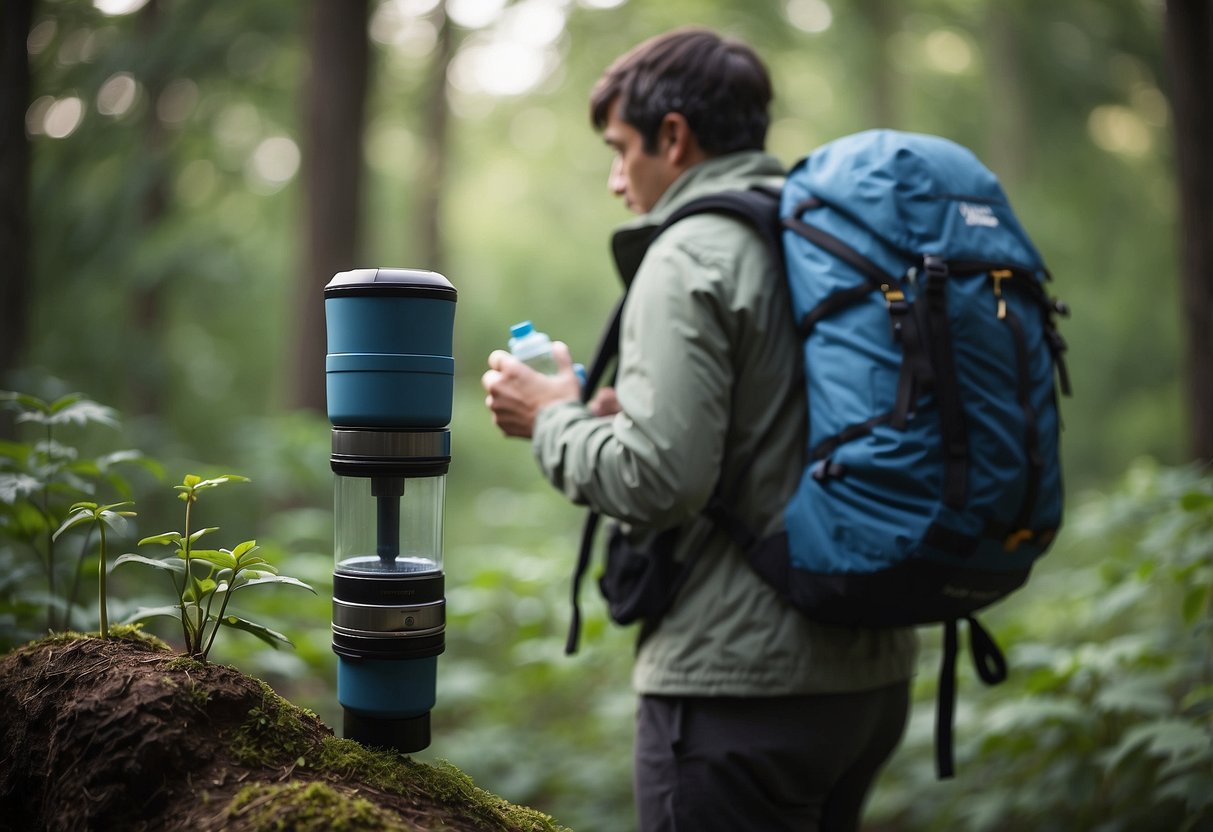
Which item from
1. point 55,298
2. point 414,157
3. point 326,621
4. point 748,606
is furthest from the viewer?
point 414,157

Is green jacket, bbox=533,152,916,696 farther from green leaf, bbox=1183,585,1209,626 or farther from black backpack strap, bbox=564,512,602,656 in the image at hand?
green leaf, bbox=1183,585,1209,626

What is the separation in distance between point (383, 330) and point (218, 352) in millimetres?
9522

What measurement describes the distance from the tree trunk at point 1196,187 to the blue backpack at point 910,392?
Answer: 9.78ft

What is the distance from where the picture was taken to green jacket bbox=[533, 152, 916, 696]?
1774 mm

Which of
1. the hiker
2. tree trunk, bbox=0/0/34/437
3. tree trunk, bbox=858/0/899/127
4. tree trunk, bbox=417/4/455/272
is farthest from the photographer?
tree trunk, bbox=417/4/455/272

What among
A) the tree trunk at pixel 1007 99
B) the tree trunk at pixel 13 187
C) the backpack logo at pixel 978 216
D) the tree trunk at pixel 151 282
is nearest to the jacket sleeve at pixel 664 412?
the backpack logo at pixel 978 216

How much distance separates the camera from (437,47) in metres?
10.4

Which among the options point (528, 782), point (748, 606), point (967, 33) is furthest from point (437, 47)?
point (748, 606)

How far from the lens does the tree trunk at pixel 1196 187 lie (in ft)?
13.8

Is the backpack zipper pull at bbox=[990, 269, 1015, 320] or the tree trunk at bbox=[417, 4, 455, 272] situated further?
the tree trunk at bbox=[417, 4, 455, 272]

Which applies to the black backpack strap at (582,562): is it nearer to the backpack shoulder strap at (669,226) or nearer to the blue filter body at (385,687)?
the backpack shoulder strap at (669,226)

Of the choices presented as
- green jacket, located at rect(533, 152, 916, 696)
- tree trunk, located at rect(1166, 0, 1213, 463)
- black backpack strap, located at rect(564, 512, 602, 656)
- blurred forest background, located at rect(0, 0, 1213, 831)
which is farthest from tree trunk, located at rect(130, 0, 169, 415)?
tree trunk, located at rect(1166, 0, 1213, 463)

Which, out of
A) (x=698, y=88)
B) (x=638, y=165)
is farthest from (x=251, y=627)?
(x=698, y=88)

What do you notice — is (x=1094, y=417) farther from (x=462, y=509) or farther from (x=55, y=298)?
(x=55, y=298)
